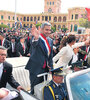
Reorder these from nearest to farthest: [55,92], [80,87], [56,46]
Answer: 1. [80,87]
2. [55,92]
3. [56,46]

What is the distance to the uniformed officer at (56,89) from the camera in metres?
2.12

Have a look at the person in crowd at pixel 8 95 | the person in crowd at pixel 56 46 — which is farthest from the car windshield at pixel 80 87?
the person in crowd at pixel 56 46

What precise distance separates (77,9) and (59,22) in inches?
660

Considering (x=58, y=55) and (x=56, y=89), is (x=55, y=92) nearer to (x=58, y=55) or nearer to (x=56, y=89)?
(x=56, y=89)

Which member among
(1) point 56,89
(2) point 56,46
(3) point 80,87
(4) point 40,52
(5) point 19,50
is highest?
(4) point 40,52

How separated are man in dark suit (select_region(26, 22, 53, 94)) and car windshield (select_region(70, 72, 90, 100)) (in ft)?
3.82

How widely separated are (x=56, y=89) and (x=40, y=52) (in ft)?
2.40

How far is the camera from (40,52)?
8.61ft

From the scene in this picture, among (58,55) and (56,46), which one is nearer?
(58,55)

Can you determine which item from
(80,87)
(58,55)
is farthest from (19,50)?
(80,87)

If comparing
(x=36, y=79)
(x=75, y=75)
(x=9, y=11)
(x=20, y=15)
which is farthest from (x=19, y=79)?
(x=20, y=15)

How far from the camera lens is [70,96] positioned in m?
1.40

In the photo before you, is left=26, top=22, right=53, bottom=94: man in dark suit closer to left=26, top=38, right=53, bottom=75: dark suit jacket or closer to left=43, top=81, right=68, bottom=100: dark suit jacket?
left=26, top=38, right=53, bottom=75: dark suit jacket

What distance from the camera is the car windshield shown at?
56.5 inches
